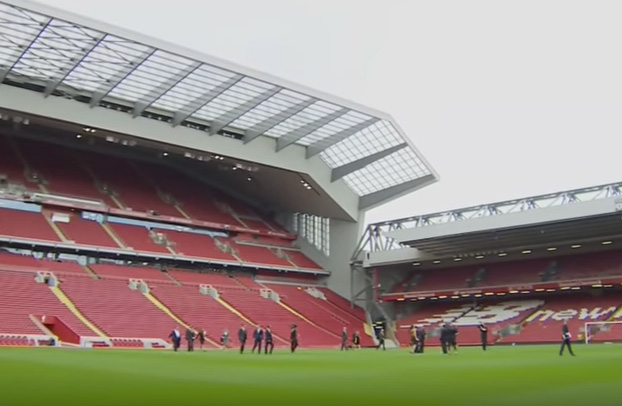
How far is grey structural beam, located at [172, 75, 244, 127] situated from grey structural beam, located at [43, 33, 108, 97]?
8.26m

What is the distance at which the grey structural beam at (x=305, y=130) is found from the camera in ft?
146

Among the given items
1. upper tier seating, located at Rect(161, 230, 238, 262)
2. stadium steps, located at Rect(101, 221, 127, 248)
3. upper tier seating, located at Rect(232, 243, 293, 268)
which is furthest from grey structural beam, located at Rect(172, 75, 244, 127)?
upper tier seating, located at Rect(232, 243, 293, 268)

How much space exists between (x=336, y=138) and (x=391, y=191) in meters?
9.18

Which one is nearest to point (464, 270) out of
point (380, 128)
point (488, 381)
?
point (380, 128)

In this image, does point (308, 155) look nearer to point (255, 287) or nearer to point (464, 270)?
point (255, 287)

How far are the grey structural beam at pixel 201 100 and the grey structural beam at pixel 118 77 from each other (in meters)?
5.32

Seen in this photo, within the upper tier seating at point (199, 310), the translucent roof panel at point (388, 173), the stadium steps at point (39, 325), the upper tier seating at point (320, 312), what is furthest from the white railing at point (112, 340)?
the translucent roof panel at point (388, 173)

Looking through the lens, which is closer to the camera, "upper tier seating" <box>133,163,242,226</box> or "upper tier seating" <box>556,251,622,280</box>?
"upper tier seating" <box>556,251,622,280</box>

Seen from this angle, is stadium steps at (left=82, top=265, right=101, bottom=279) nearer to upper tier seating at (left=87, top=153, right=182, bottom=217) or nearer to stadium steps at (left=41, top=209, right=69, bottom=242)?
stadium steps at (left=41, top=209, right=69, bottom=242)

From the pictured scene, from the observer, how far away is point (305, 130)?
47.3 metres

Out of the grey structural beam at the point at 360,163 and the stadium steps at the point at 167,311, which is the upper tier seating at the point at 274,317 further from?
the grey structural beam at the point at 360,163

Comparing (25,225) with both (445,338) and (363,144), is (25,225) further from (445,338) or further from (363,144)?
(445,338)

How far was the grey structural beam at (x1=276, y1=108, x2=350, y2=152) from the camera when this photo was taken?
44513 mm

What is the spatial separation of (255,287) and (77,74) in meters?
23.9
